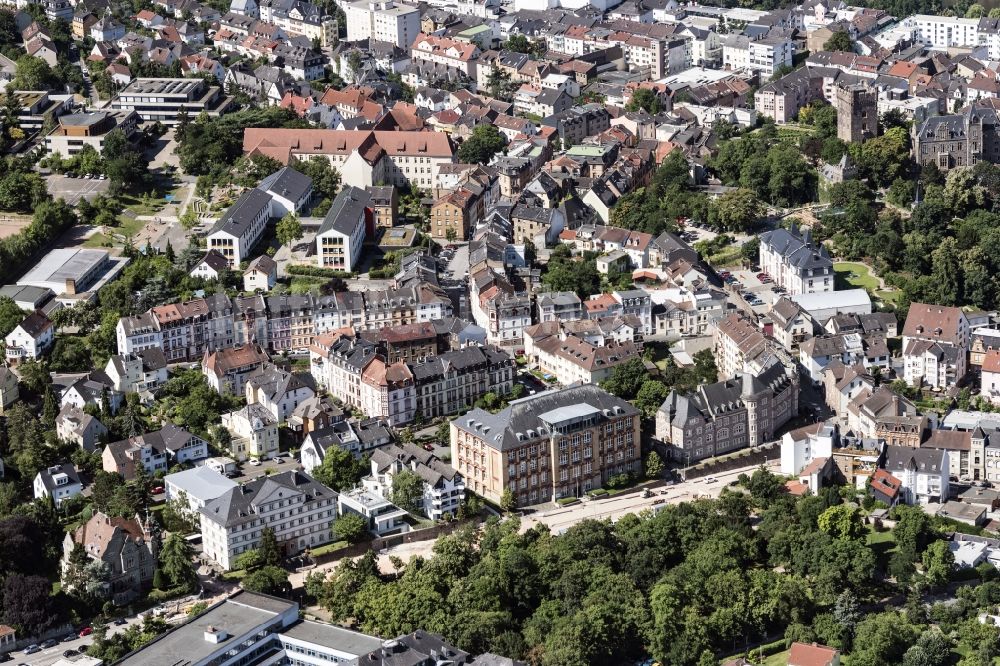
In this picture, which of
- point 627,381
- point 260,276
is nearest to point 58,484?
point 260,276

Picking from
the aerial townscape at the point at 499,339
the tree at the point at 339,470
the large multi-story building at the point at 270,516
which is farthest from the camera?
the tree at the point at 339,470

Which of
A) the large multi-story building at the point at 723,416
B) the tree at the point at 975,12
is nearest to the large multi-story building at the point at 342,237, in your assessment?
the large multi-story building at the point at 723,416

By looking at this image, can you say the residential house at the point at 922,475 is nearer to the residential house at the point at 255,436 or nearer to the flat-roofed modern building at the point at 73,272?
the residential house at the point at 255,436

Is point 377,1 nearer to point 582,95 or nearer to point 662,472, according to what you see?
point 582,95

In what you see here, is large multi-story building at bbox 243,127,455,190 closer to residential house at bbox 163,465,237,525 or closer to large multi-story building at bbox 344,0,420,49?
large multi-story building at bbox 344,0,420,49

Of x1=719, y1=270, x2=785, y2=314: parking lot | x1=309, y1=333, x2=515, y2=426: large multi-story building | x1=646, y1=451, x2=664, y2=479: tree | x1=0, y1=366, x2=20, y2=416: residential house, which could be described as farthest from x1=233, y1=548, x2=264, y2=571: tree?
x1=719, y1=270, x2=785, y2=314: parking lot

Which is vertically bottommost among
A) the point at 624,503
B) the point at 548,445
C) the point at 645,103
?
the point at 624,503

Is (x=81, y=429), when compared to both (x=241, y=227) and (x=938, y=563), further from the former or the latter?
(x=938, y=563)
